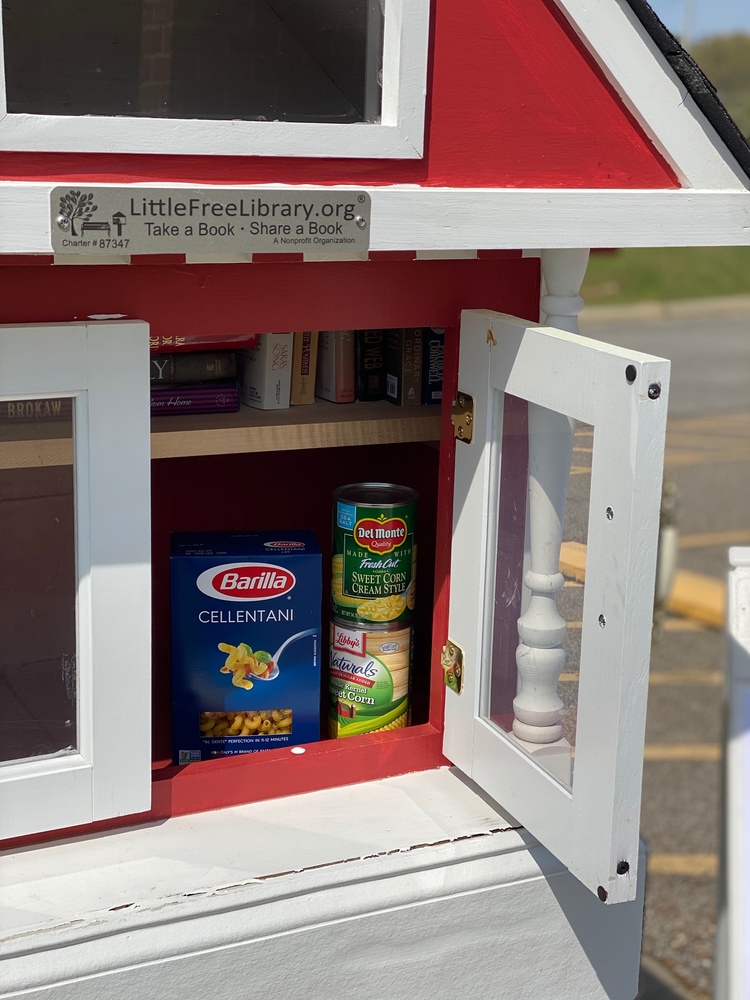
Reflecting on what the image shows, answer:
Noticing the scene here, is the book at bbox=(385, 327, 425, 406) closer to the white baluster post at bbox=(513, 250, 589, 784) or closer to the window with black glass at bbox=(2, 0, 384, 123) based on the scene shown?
the white baluster post at bbox=(513, 250, 589, 784)

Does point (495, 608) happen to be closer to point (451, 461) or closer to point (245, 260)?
point (451, 461)

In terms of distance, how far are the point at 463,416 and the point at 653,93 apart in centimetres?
54

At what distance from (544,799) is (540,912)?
24cm

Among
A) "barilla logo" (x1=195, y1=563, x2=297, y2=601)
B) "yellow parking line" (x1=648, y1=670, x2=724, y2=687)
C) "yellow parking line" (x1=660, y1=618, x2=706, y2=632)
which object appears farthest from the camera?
"yellow parking line" (x1=660, y1=618, x2=706, y2=632)

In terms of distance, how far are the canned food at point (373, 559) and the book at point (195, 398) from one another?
246mm

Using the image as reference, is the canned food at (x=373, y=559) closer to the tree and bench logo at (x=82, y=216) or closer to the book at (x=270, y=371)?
the book at (x=270, y=371)

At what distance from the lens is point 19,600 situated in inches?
64.7

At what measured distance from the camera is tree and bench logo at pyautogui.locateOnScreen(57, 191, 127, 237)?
1365 millimetres

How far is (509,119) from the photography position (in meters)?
1.61

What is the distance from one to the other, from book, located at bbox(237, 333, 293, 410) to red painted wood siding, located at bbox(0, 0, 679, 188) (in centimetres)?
49

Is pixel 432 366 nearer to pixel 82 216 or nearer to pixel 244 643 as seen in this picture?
pixel 244 643

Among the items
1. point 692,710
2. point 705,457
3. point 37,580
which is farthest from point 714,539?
point 37,580

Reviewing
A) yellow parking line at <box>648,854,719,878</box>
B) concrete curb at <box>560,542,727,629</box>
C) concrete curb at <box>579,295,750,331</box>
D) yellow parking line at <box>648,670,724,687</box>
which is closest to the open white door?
yellow parking line at <box>648,854,719,878</box>

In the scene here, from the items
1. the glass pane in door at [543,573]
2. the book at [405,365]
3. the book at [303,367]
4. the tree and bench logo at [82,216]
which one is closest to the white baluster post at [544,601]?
the glass pane in door at [543,573]
